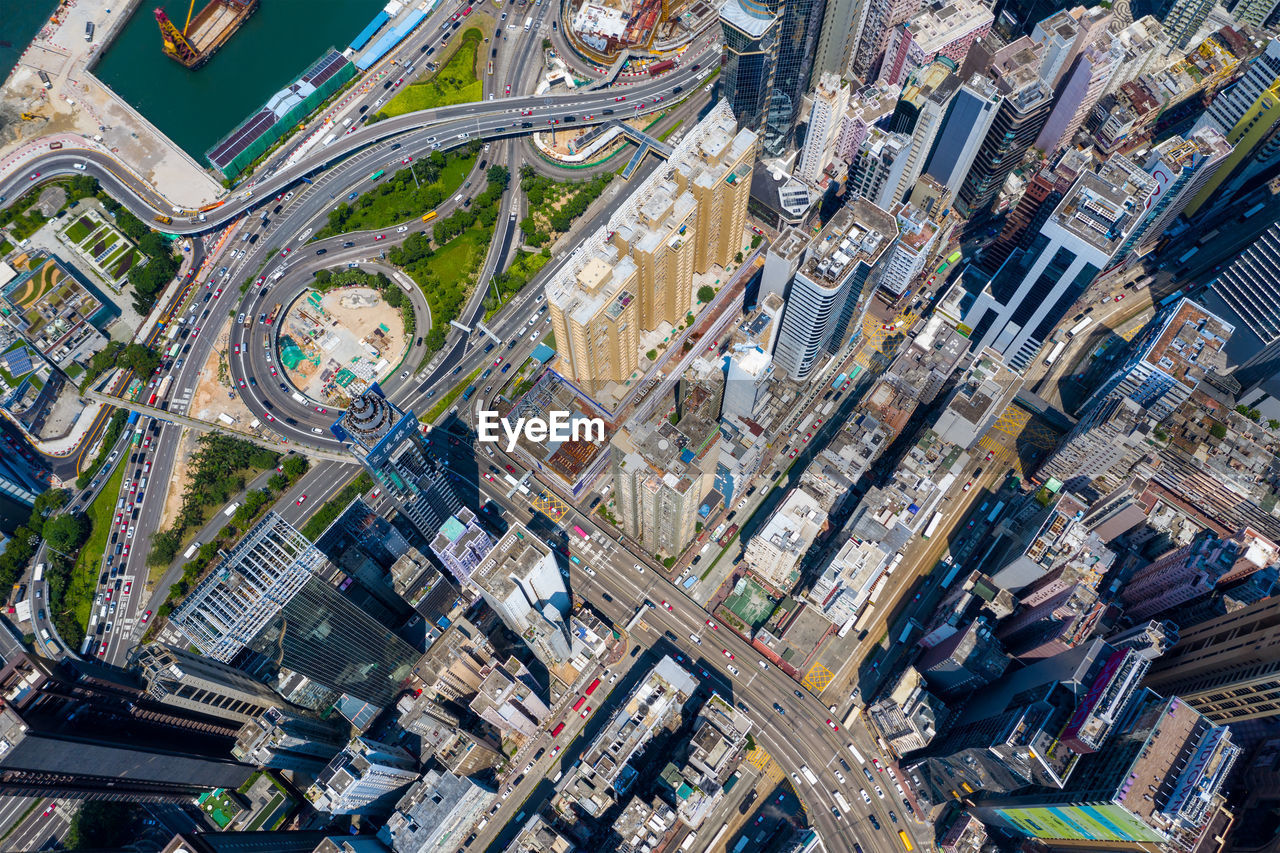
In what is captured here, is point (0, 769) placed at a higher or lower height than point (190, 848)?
lower
